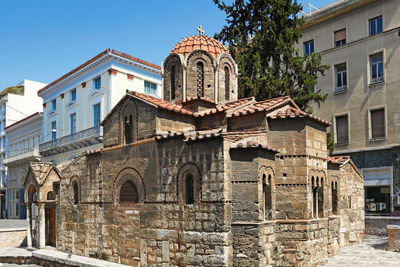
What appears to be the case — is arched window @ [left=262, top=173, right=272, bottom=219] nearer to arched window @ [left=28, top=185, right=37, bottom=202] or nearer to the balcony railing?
arched window @ [left=28, top=185, right=37, bottom=202]

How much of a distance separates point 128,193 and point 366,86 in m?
14.1

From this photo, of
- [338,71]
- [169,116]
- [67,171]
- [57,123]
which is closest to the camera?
[169,116]

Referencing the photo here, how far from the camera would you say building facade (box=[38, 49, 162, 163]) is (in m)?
23.7

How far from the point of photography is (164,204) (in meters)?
10.5

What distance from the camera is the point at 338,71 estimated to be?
2183 centimetres

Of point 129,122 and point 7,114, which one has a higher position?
point 7,114

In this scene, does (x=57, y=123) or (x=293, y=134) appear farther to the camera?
(x=57, y=123)

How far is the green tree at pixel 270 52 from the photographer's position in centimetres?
1728

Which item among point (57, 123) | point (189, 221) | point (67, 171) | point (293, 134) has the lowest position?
point (189, 221)

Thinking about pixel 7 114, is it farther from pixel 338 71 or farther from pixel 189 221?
pixel 189 221

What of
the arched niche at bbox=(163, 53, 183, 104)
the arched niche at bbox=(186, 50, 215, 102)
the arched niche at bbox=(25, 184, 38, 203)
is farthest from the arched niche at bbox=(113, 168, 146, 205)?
the arched niche at bbox=(25, 184, 38, 203)

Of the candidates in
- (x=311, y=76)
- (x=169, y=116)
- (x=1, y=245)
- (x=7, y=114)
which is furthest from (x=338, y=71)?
(x=7, y=114)

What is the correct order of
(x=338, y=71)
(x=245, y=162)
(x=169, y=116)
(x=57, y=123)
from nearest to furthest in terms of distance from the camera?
(x=245, y=162), (x=169, y=116), (x=338, y=71), (x=57, y=123)

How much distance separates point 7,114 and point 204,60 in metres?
29.0
